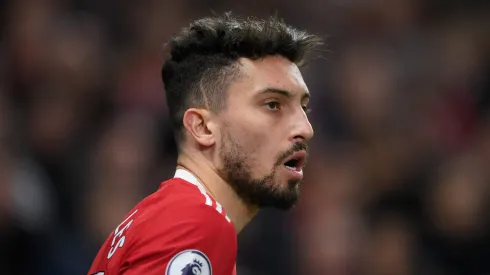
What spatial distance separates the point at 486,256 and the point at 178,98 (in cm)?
343

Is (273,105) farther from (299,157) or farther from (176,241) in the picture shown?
(176,241)

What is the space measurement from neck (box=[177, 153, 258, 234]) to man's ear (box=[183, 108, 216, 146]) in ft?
0.27

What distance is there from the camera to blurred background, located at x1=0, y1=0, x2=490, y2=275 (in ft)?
20.3

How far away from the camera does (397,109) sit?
7293 millimetres

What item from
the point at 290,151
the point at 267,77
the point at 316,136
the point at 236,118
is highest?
the point at 267,77

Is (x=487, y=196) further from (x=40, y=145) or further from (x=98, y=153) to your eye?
(x=40, y=145)

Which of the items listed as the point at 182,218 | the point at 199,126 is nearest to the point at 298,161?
the point at 199,126

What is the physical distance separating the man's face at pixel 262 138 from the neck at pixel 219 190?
0.02 m

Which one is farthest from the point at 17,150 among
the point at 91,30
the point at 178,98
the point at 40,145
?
the point at 178,98

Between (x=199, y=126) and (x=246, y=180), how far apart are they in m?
0.28

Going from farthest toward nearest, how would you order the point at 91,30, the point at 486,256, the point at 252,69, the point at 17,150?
the point at 91,30, the point at 17,150, the point at 486,256, the point at 252,69

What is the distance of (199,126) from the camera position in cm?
336

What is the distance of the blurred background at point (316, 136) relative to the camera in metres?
6.19

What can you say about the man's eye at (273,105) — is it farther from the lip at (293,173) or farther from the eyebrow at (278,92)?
the lip at (293,173)
